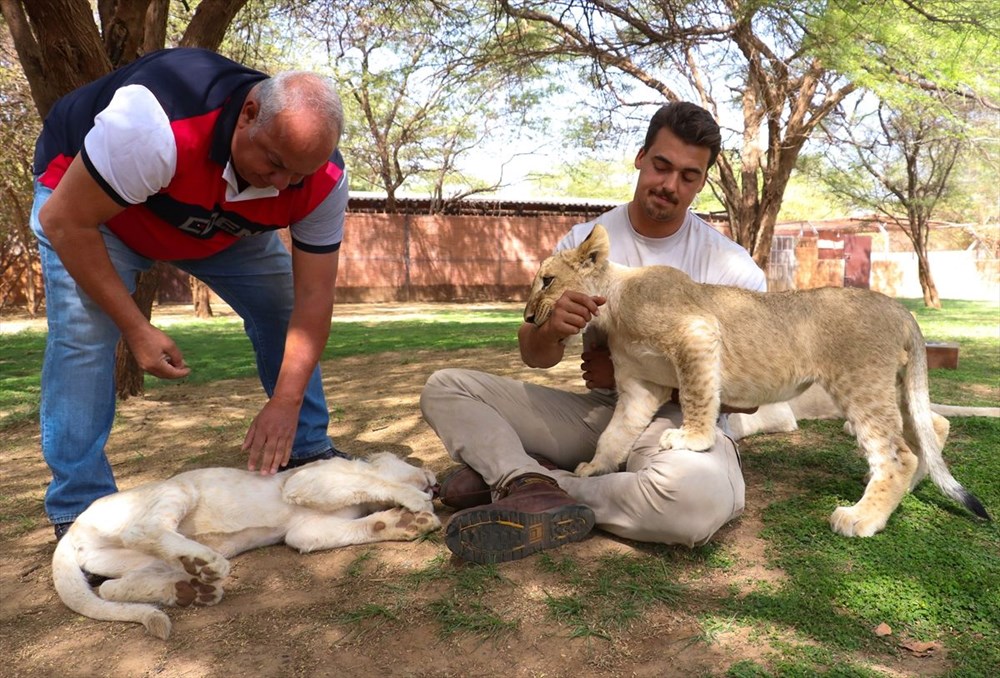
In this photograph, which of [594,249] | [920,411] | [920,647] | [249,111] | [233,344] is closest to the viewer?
[920,647]

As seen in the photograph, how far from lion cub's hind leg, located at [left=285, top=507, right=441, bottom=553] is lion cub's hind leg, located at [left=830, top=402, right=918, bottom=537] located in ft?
5.78

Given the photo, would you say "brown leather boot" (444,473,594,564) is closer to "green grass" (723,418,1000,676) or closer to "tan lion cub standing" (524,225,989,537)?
"tan lion cub standing" (524,225,989,537)

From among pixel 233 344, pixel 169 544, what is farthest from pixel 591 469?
pixel 233 344

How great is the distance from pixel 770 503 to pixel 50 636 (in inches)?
119

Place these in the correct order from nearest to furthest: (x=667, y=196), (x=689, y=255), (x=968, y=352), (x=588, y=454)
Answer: (x=667, y=196)
(x=588, y=454)
(x=689, y=255)
(x=968, y=352)

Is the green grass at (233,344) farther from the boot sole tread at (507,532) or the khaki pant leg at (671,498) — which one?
the khaki pant leg at (671,498)

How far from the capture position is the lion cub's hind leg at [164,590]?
8.95 ft

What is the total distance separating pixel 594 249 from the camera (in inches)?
142

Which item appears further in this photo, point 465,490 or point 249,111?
point 465,490

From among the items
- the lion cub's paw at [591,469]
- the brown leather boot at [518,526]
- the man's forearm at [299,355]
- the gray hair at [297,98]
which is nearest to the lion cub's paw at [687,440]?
the lion cub's paw at [591,469]

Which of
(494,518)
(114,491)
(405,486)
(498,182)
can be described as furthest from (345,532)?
(498,182)

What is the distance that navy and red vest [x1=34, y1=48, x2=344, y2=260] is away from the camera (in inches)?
113

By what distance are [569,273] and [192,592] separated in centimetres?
214

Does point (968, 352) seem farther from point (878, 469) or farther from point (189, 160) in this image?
point (189, 160)
